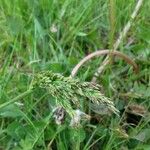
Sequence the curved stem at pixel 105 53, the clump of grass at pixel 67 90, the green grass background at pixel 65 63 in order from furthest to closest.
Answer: the curved stem at pixel 105 53 < the green grass background at pixel 65 63 < the clump of grass at pixel 67 90

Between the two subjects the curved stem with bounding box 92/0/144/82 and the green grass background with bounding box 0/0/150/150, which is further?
the curved stem with bounding box 92/0/144/82

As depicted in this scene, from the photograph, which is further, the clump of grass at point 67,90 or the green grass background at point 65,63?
the green grass background at point 65,63

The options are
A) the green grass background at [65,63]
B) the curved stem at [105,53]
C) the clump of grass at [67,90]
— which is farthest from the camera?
the curved stem at [105,53]

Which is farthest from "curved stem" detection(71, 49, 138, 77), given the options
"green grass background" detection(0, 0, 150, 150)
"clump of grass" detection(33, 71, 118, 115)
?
"clump of grass" detection(33, 71, 118, 115)

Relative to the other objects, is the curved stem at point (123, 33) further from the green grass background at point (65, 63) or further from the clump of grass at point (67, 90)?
the clump of grass at point (67, 90)

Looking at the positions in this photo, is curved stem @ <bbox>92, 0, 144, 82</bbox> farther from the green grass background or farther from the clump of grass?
the clump of grass

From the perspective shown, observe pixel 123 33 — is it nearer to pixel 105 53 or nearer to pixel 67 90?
pixel 105 53

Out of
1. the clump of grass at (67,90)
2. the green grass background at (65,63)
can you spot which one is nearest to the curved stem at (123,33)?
the green grass background at (65,63)

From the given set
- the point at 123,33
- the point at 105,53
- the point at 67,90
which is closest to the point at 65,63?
the point at 105,53

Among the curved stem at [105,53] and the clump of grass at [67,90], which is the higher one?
the clump of grass at [67,90]
